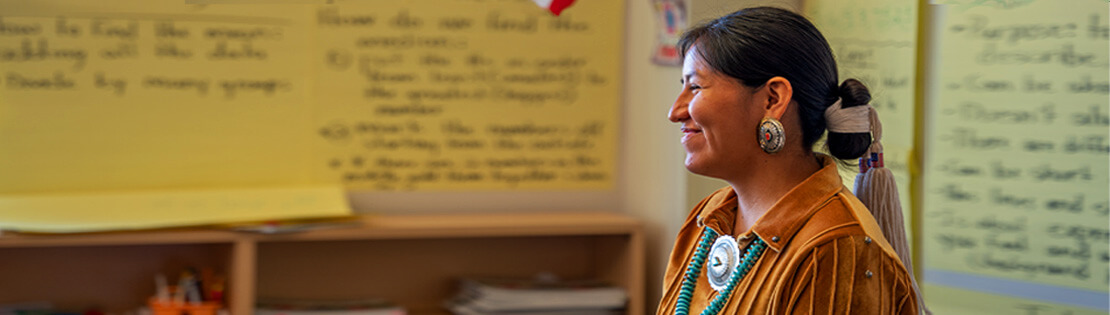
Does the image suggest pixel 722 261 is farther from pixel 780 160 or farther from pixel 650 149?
pixel 650 149

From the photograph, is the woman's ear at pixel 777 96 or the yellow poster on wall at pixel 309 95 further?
the yellow poster on wall at pixel 309 95

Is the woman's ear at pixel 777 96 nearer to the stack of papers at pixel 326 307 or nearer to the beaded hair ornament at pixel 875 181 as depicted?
the beaded hair ornament at pixel 875 181

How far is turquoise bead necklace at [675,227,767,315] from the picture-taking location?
1.18m

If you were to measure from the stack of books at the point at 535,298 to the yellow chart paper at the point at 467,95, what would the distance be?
0.87ft

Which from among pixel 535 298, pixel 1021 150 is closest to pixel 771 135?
pixel 1021 150

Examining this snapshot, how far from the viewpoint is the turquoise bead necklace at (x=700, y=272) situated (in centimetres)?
118

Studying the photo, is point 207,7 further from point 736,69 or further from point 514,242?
point 736,69

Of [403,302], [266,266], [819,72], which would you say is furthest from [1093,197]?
[266,266]

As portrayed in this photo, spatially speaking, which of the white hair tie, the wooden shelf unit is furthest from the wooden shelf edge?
the white hair tie

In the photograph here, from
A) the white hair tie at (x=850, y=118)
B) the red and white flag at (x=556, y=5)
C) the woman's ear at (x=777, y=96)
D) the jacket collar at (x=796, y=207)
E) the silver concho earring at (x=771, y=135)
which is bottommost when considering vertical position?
the jacket collar at (x=796, y=207)

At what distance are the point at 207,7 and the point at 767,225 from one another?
4.95 ft

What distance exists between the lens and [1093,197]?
1602 millimetres

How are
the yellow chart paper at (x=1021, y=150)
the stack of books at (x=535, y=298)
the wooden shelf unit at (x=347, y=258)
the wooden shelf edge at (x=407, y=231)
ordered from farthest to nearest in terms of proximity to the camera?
the stack of books at (x=535, y=298), the wooden shelf unit at (x=347, y=258), the wooden shelf edge at (x=407, y=231), the yellow chart paper at (x=1021, y=150)

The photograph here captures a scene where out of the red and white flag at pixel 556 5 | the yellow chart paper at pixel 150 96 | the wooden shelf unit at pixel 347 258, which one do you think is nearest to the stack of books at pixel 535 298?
the wooden shelf unit at pixel 347 258
